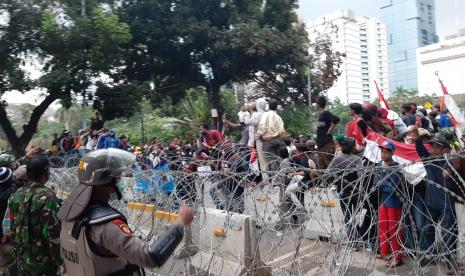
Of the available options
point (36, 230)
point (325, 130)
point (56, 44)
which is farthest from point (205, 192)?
point (56, 44)

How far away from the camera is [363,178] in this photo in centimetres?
330

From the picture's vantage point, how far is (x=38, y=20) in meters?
13.2

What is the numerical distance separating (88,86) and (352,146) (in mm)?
10978

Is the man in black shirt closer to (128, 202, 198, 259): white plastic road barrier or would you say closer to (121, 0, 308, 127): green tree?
(128, 202, 198, 259): white plastic road barrier

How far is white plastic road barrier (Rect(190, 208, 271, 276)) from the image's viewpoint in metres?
3.87

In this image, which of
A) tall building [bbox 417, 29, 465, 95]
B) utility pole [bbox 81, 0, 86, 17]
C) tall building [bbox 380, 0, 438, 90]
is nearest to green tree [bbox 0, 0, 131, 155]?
utility pole [bbox 81, 0, 86, 17]

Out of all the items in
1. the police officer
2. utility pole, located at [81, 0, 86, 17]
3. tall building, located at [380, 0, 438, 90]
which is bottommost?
the police officer

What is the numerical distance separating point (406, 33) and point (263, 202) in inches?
3426

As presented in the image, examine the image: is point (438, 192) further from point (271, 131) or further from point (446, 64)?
point (446, 64)

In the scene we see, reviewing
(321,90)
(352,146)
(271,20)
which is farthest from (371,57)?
(352,146)

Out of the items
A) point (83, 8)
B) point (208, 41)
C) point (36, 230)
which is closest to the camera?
point (36, 230)

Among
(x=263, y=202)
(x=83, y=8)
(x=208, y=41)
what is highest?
→ (x=83, y=8)

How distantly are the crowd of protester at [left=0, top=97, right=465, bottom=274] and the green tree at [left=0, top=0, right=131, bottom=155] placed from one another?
606 cm

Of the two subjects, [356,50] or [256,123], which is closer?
[256,123]
